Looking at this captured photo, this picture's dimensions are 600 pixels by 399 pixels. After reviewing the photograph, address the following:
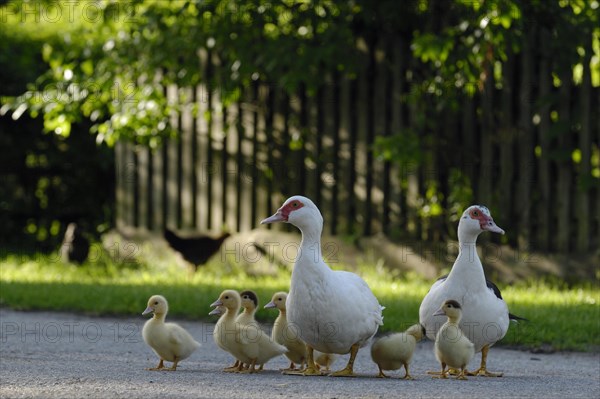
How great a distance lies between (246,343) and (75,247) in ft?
23.4

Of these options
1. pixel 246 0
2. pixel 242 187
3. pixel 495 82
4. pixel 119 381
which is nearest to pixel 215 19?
pixel 246 0

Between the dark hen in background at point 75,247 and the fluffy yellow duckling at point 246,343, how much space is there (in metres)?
6.85

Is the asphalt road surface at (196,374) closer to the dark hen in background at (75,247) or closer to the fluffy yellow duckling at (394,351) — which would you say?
the fluffy yellow duckling at (394,351)

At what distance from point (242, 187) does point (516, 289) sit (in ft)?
13.2

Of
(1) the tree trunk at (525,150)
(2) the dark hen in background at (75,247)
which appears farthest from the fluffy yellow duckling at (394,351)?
(2) the dark hen in background at (75,247)

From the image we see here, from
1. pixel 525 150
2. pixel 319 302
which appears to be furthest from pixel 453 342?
pixel 525 150

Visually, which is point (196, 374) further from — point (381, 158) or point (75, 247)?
point (75, 247)

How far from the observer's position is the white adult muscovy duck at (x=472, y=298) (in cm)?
707

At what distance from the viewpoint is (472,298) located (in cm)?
708

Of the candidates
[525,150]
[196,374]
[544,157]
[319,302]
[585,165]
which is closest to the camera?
[319,302]

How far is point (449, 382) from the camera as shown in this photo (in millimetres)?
6797

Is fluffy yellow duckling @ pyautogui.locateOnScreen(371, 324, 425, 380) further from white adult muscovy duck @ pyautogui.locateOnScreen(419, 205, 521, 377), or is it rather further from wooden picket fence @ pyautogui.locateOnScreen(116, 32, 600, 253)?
wooden picket fence @ pyautogui.locateOnScreen(116, 32, 600, 253)

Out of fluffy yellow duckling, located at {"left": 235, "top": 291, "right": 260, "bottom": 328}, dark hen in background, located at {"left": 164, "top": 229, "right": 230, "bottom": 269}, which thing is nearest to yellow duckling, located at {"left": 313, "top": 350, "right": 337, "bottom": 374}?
fluffy yellow duckling, located at {"left": 235, "top": 291, "right": 260, "bottom": 328}

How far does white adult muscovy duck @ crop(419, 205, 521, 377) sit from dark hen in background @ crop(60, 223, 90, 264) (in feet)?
24.7
